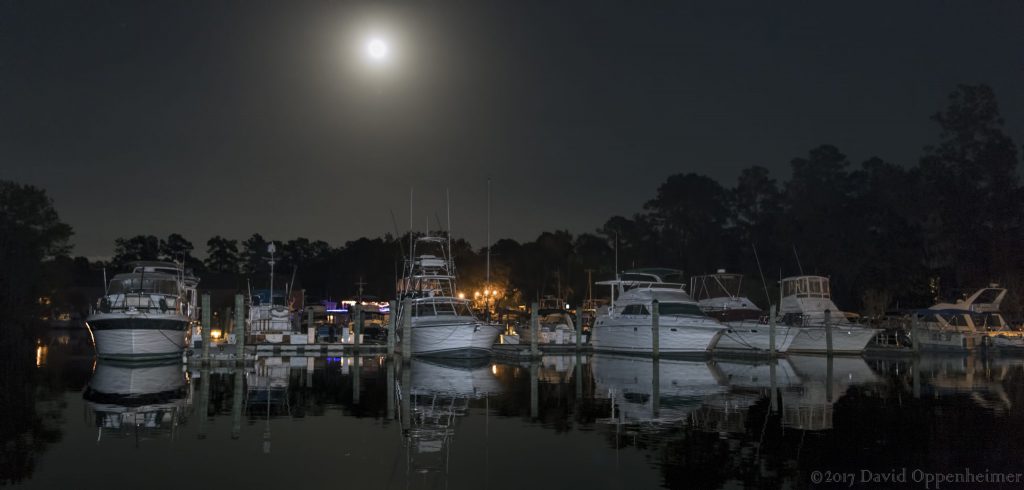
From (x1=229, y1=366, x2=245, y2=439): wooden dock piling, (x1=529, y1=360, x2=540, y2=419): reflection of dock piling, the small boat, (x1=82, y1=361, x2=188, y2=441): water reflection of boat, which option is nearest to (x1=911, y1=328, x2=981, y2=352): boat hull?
the small boat

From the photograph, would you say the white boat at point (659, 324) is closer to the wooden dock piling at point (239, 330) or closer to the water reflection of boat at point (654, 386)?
the water reflection of boat at point (654, 386)

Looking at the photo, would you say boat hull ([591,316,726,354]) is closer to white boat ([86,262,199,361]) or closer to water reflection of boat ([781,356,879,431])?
water reflection of boat ([781,356,879,431])

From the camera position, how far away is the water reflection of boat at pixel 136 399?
2298 cm

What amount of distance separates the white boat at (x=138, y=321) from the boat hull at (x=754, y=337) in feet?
99.1

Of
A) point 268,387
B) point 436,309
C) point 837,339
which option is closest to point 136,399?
point 268,387

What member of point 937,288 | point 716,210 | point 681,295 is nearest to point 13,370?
point 681,295

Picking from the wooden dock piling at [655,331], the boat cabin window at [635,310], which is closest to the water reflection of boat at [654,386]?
the wooden dock piling at [655,331]

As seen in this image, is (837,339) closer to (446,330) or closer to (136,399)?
(446,330)

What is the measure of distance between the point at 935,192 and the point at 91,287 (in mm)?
114267

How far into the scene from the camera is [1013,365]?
4638cm

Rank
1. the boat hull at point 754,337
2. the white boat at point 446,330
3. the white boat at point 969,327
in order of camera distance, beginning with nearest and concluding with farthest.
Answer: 1. the white boat at point 446,330
2. the boat hull at point 754,337
3. the white boat at point 969,327

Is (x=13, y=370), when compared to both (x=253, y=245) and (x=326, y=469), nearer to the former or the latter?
(x=326, y=469)

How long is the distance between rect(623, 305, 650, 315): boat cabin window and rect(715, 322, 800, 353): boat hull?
18.7ft

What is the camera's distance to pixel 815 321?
53.5 m
